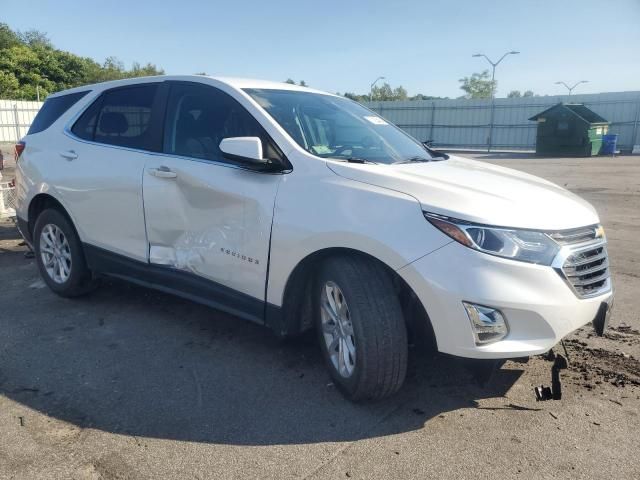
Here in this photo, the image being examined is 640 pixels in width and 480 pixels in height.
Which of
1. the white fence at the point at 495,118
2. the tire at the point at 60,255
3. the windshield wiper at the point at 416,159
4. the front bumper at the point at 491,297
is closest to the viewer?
the front bumper at the point at 491,297

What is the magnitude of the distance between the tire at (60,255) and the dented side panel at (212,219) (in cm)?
102

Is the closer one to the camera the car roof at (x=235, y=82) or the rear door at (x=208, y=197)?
the rear door at (x=208, y=197)

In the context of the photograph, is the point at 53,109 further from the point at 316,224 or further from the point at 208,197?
the point at 316,224

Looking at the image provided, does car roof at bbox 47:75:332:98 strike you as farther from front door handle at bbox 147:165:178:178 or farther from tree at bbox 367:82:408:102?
tree at bbox 367:82:408:102

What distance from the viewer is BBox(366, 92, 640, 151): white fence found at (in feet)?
101

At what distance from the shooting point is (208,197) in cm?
371

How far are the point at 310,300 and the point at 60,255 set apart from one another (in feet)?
8.79

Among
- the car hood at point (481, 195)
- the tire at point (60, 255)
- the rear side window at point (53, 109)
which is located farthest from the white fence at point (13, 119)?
the car hood at point (481, 195)

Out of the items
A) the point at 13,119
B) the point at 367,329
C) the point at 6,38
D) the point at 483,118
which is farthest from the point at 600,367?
the point at 6,38

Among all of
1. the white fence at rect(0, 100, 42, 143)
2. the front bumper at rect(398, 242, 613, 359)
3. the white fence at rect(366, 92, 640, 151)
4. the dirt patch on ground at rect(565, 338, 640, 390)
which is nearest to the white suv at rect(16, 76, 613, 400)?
the front bumper at rect(398, 242, 613, 359)

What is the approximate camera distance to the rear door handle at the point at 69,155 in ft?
15.4

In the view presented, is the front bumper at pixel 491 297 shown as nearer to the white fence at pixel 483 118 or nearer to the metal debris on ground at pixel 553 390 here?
the metal debris on ground at pixel 553 390

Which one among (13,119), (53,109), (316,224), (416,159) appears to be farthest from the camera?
(13,119)

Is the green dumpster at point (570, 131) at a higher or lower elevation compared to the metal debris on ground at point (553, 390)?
higher
